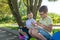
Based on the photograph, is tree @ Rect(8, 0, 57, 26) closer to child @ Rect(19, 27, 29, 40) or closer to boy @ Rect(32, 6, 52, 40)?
child @ Rect(19, 27, 29, 40)

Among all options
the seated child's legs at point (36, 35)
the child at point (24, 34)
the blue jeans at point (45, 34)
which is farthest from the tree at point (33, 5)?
the blue jeans at point (45, 34)

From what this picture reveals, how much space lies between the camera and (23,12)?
92.1 feet

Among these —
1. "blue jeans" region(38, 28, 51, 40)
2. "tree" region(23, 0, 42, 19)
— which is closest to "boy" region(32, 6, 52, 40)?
"blue jeans" region(38, 28, 51, 40)

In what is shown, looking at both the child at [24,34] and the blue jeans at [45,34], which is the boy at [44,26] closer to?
the blue jeans at [45,34]

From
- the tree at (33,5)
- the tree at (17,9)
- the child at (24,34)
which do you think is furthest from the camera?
the tree at (33,5)

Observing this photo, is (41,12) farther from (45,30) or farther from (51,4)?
(51,4)

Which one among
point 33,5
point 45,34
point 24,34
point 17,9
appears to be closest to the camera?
point 45,34

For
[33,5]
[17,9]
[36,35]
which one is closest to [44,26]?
[36,35]

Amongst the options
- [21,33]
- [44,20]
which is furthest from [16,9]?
[44,20]

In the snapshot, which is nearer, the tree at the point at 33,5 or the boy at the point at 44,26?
the boy at the point at 44,26

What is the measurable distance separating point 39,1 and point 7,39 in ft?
12.3

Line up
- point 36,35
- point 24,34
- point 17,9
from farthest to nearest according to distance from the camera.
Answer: point 17,9 < point 24,34 < point 36,35

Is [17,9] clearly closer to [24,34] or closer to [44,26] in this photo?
[24,34]

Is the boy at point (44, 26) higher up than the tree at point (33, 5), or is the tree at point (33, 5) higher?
the boy at point (44, 26)
